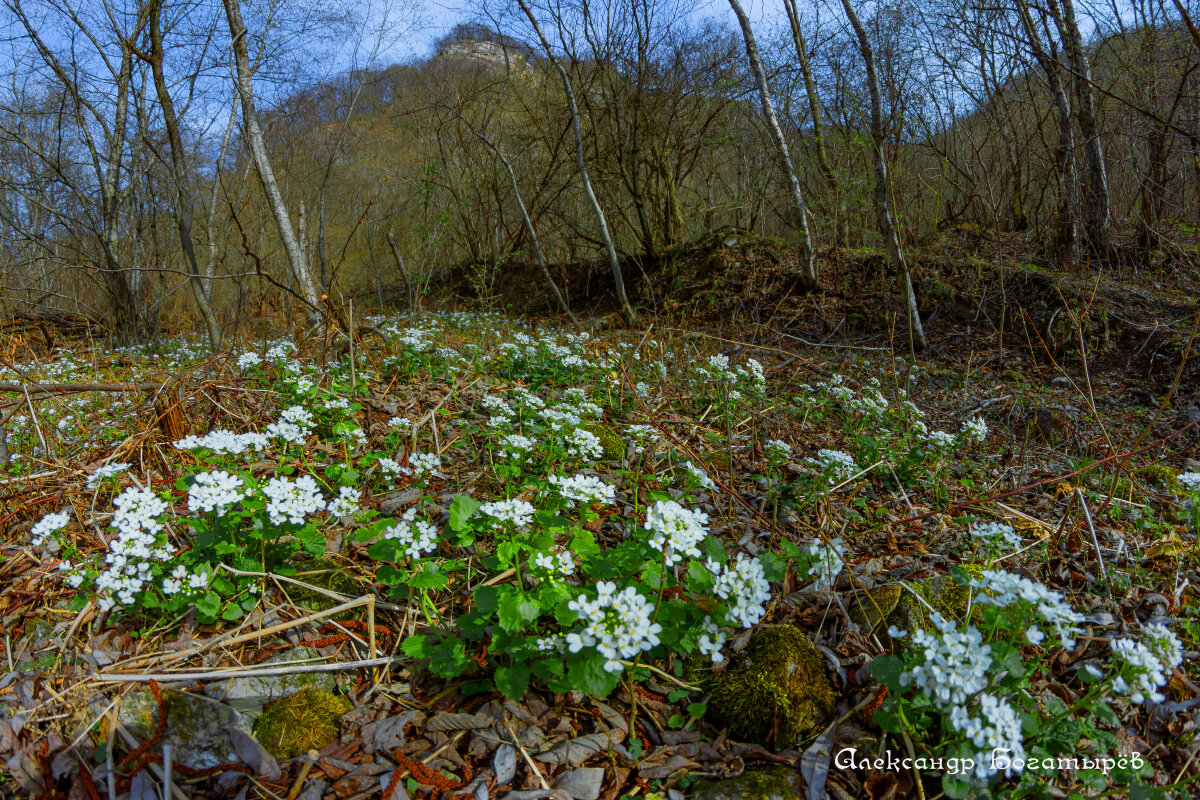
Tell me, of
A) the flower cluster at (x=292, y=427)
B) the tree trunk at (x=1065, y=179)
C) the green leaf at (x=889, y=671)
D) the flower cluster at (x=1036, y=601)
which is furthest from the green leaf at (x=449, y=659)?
the tree trunk at (x=1065, y=179)

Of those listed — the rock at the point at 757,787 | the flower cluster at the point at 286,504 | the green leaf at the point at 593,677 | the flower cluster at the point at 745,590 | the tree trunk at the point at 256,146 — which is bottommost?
the rock at the point at 757,787

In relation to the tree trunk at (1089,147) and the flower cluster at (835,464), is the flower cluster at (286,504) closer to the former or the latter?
the flower cluster at (835,464)

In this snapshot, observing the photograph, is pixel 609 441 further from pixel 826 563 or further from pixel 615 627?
pixel 615 627

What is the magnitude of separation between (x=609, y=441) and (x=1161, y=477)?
3250mm

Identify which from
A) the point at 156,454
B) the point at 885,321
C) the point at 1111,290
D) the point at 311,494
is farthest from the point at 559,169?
the point at 311,494

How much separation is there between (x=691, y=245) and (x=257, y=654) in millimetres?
9594

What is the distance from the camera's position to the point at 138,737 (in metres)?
1.68

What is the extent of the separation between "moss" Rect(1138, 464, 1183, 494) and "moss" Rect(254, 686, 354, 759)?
412 cm

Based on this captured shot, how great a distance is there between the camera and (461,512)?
1.97 metres

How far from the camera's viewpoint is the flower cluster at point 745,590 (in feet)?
5.47

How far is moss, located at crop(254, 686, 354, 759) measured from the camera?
5.65 feet

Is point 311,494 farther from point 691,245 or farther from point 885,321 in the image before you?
point 691,245

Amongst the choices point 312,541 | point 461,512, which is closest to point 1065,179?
point 461,512

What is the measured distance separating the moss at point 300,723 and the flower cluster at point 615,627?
0.84 meters
